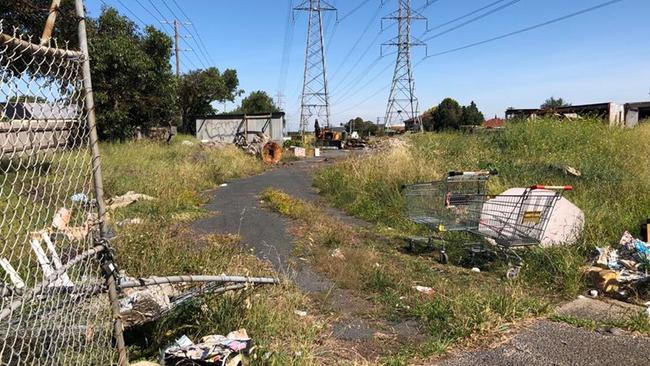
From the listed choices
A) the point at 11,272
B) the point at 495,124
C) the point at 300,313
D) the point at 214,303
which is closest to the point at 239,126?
the point at 495,124

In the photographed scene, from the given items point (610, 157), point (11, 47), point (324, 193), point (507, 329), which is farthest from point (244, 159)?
point (11, 47)

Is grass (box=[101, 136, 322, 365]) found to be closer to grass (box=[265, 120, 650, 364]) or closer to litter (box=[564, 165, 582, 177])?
grass (box=[265, 120, 650, 364])

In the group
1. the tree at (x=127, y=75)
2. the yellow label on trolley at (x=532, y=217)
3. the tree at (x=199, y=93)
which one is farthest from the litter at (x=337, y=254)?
the tree at (x=199, y=93)

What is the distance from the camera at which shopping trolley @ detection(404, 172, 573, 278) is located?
630cm

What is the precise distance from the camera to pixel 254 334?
12.3 feet

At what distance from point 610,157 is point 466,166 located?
3.17 m

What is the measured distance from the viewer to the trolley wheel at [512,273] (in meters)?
5.91

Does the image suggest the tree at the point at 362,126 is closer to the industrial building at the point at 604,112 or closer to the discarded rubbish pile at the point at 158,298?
the industrial building at the point at 604,112

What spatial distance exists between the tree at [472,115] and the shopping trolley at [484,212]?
5375cm

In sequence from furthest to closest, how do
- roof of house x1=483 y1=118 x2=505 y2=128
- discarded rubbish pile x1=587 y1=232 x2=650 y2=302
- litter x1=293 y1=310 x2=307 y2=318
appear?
roof of house x1=483 y1=118 x2=505 y2=128 → discarded rubbish pile x1=587 y1=232 x2=650 y2=302 → litter x1=293 y1=310 x2=307 y2=318

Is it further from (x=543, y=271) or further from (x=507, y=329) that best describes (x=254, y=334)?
(x=543, y=271)

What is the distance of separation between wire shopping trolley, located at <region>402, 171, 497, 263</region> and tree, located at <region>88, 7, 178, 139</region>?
15.0 m

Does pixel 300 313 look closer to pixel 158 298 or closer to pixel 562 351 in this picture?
pixel 158 298

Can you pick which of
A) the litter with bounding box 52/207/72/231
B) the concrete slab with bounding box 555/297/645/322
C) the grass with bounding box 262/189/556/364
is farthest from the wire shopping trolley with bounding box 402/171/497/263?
the litter with bounding box 52/207/72/231
